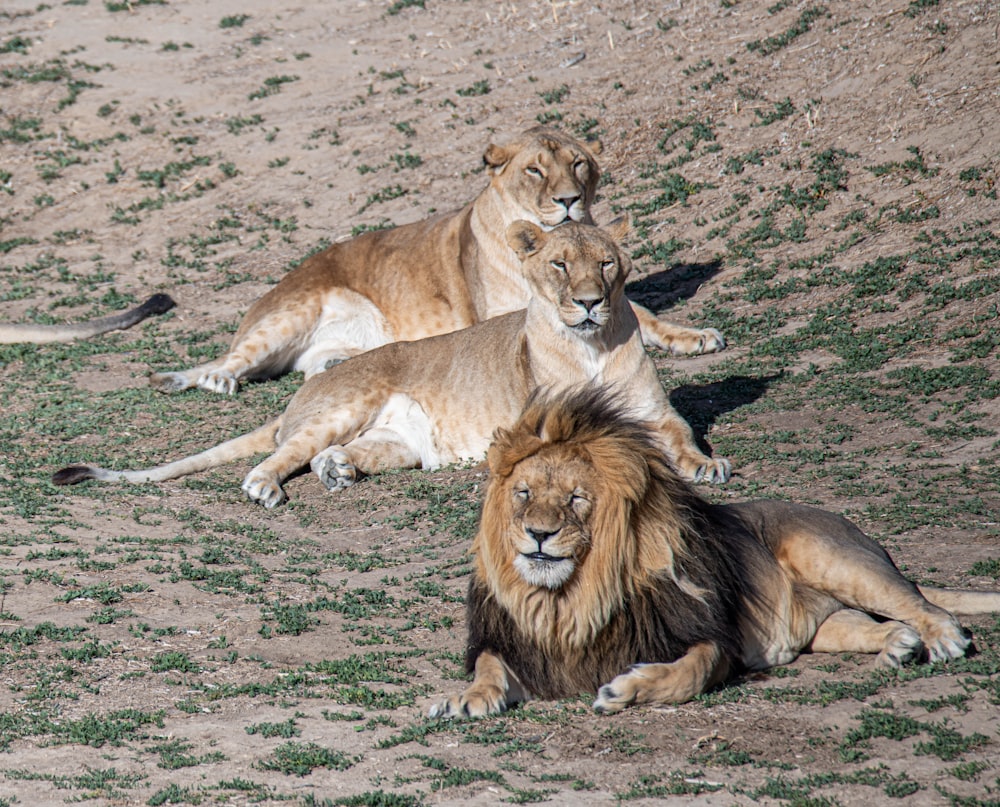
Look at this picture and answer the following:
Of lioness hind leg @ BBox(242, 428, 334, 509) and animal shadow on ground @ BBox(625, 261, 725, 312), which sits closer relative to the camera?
lioness hind leg @ BBox(242, 428, 334, 509)

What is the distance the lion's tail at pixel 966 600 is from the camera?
5047 millimetres

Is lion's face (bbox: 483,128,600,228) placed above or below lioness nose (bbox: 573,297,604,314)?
above

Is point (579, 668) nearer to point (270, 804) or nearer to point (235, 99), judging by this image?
point (270, 804)

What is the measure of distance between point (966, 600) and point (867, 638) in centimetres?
48

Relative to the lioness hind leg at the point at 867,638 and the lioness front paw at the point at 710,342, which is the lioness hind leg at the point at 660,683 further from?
the lioness front paw at the point at 710,342

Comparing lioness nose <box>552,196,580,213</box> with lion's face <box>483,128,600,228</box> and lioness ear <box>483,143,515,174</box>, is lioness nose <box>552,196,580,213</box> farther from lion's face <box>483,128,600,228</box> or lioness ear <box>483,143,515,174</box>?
lioness ear <box>483,143,515,174</box>

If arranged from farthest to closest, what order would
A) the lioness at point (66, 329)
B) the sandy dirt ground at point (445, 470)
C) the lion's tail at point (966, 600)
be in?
the lioness at point (66, 329) → the lion's tail at point (966, 600) → the sandy dirt ground at point (445, 470)

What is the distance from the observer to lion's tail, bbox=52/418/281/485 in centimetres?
762

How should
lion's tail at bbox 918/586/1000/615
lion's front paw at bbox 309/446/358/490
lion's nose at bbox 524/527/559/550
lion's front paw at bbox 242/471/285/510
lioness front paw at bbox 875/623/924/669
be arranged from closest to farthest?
lion's nose at bbox 524/527/559/550 → lioness front paw at bbox 875/623/924/669 → lion's tail at bbox 918/586/1000/615 → lion's front paw at bbox 242/471/285/510 → lion's front paw at bbox 309/446/358/490

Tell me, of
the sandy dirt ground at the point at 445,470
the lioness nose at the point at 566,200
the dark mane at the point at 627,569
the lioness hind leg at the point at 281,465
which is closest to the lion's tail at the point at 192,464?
the sandy dirt ground at the point at 445,470

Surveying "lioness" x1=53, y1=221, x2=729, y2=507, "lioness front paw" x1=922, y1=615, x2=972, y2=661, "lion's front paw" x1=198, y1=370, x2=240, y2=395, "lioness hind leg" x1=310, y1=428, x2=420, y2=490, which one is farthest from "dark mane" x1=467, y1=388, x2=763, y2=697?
"lion's front paw" x1=198, y1=370, x2=240, y2=395

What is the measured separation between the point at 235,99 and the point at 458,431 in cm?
917

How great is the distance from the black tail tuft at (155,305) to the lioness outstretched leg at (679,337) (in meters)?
4.72

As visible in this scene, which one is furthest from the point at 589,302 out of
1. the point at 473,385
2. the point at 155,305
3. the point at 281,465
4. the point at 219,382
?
the point at 155,305
